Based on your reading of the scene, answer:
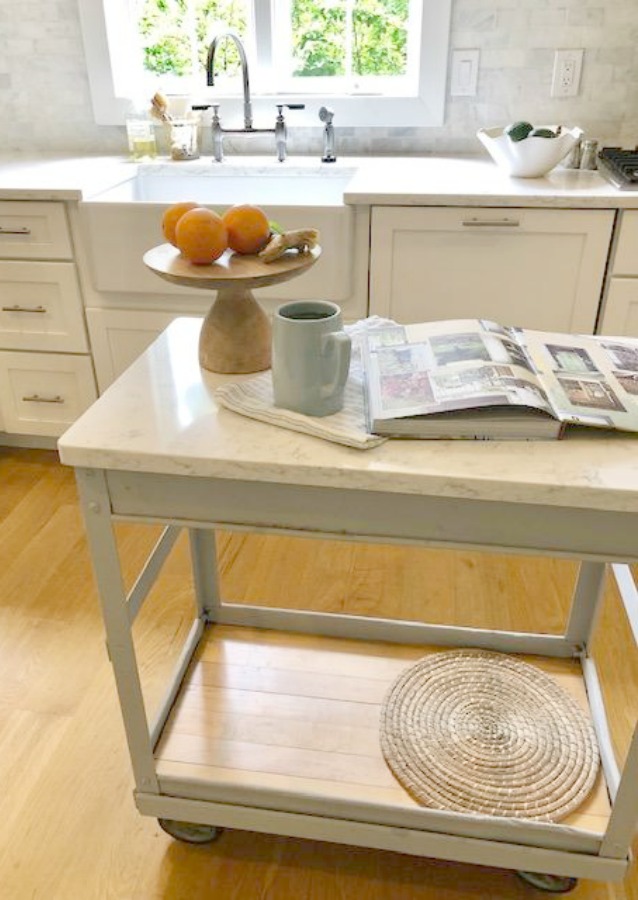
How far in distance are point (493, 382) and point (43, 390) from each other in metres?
1.90

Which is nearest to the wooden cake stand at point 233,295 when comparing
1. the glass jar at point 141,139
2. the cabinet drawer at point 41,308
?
the cabinet drawer at point 41,308

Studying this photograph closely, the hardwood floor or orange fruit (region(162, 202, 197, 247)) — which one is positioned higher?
orange fruit (region(162, 202, 197, 247))

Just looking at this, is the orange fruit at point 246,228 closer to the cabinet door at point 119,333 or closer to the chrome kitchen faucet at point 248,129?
the cabinet door at point 119,333

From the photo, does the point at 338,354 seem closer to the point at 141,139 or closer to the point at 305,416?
the point at 305,416

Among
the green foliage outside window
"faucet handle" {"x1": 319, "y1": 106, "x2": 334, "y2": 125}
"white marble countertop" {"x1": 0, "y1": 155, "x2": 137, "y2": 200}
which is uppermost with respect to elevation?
the green foliage outside window

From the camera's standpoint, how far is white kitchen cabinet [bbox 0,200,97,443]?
2.21 m

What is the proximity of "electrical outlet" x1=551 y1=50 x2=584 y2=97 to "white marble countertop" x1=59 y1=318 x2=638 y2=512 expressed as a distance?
6.26 feet

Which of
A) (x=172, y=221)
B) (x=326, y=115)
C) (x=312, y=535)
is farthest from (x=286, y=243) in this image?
(x=326, y=115)

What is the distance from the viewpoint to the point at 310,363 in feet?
3.13

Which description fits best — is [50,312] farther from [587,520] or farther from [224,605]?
[587,520]

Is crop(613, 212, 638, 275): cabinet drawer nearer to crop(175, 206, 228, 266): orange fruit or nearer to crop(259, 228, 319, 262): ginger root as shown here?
crop(259, 228, 319, 262): ginger root

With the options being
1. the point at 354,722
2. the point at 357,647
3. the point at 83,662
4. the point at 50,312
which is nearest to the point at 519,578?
the point at 357,647

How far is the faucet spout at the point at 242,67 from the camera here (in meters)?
2.29

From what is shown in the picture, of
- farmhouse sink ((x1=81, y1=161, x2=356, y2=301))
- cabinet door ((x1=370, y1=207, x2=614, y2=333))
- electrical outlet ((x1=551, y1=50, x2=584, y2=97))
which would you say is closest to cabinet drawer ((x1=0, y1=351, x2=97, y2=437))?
farmhouse sink ((x1=81, y1=161, x2=356, y2=301))
